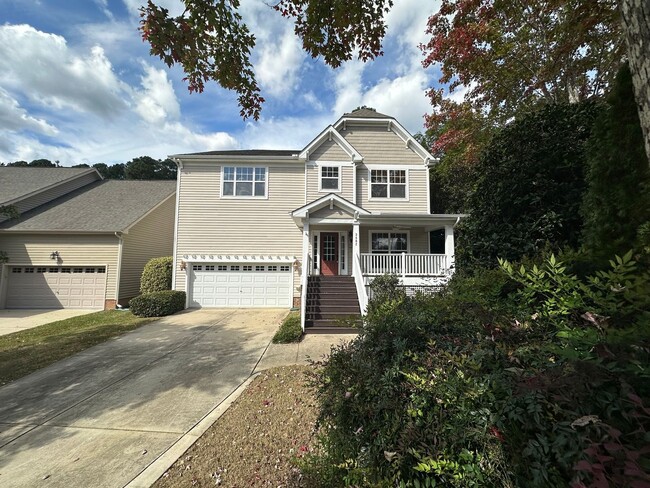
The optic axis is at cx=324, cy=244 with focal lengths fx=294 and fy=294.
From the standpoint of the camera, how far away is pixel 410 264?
36.2ft

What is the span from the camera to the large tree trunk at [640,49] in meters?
1.46

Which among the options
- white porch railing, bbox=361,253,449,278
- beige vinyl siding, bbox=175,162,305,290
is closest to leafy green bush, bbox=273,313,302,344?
white porch railing, bbox=361,253,449,278

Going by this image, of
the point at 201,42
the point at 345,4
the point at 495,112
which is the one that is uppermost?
the point at 495,112

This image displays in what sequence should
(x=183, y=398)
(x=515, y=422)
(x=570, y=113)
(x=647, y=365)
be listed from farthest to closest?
(x=570, y=113), (x=183, y=398), (x=515, y=422), (x=647, y=365)

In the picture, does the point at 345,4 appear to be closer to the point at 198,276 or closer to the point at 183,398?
the point at 183,398

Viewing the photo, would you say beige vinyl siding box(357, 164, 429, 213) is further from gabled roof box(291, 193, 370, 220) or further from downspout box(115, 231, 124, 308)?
downspout box(115, 231, 124, 308)

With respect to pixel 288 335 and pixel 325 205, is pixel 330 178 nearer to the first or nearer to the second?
pixel 325 205

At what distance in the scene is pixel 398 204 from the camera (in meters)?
14.0

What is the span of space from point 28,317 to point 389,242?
51.1 ft

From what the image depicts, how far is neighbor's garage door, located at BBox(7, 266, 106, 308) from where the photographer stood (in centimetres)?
1388

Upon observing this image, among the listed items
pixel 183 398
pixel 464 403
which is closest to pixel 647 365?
pixel 464 403

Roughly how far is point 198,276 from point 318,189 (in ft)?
22.5

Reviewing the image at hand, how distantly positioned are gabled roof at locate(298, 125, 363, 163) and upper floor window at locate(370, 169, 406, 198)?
3.80ft

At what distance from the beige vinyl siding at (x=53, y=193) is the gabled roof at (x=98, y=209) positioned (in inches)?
12.1
